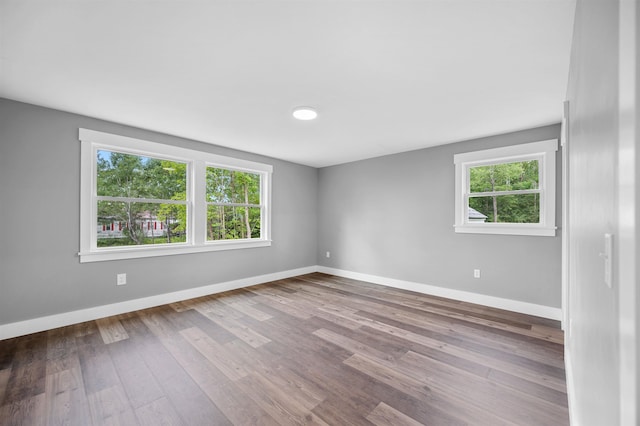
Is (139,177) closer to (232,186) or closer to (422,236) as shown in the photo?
(232,186)

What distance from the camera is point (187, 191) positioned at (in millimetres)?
4133

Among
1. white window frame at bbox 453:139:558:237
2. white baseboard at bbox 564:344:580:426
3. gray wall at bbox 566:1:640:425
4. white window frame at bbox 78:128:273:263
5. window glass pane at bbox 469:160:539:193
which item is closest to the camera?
gray wall at bbox 566:1:640:425

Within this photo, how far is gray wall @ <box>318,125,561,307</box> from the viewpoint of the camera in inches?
137

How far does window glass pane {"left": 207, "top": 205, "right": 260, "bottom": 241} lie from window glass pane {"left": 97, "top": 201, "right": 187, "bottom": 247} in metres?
0.43

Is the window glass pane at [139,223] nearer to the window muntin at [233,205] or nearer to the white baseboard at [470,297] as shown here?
the window muntin at [233,205]

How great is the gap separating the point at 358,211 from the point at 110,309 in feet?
13.1

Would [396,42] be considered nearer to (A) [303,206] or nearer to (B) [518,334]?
(B) [518,334]

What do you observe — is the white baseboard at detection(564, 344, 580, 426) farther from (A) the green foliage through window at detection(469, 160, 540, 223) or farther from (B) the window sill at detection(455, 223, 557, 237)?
(A) the green foliage through window at detection(469, 160, 540, 223)

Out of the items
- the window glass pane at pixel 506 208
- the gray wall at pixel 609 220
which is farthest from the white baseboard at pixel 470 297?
the gray wall at pixel 609 220

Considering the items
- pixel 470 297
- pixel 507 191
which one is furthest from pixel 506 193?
pixel 470 297

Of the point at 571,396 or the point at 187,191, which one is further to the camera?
the point at 187,191

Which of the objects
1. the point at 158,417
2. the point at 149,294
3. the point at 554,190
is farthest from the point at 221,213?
the point at 554,190

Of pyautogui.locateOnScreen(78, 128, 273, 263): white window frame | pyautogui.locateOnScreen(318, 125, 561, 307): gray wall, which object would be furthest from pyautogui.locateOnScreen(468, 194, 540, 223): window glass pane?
pyautogui.locateOnScreen(78, 128, 273, 263): white window frame

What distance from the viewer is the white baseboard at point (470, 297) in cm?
337
